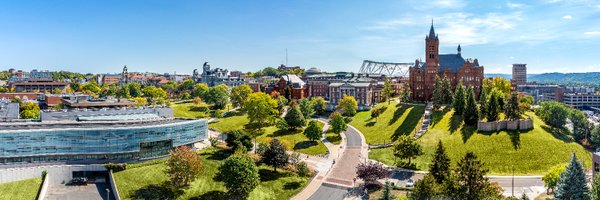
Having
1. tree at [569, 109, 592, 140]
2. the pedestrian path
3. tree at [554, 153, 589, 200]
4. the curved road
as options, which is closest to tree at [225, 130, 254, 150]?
the curved road

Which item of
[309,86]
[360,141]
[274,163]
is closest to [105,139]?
[274,163]

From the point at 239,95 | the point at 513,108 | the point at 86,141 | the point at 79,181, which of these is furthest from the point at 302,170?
the point at 239,95

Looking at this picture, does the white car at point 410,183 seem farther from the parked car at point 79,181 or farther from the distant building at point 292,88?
the distant building at point 292,88

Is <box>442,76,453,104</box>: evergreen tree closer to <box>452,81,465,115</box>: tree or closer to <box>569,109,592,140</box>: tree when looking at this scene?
<box>452,81,465,115</box>: tree

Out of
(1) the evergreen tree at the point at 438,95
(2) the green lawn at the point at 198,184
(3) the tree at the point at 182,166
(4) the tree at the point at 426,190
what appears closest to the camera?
(4) the tree at the point at 426,190

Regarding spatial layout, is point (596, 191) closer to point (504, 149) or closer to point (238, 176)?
point (504, 149)

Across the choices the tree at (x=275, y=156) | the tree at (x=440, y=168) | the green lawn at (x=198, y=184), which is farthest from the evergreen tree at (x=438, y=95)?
the green lawn at (x=198, y=184)
